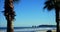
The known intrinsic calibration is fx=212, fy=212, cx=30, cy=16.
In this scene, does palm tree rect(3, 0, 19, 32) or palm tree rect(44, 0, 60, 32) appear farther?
palm tree rect(44, 0, 60, 32)

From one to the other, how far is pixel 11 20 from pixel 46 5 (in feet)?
25.1

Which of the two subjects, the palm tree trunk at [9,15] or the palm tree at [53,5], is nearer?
the palm tree trunk at [9,15]

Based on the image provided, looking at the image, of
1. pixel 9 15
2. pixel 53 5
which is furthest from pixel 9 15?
pixel 53 5

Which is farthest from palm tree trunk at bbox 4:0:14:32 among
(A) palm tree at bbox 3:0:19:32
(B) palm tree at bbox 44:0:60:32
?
(B) palm tree at bbox 44:0:60:32

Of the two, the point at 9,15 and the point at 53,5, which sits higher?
the point at 53,5

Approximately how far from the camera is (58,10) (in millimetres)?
20891

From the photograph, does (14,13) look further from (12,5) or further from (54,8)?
(54,8)

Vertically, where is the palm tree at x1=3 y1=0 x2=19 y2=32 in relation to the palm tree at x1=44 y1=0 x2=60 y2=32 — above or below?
below

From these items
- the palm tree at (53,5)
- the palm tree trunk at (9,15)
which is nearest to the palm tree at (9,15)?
the palm tree trunk at (9,15)

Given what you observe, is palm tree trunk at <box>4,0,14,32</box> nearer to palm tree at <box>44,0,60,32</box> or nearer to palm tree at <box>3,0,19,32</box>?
palm tree at <box>3,0,19,32</box>

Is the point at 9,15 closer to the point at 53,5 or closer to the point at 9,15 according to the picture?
the point at 9,15

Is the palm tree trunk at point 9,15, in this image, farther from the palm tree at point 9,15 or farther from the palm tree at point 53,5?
the palm tree at point 53,5

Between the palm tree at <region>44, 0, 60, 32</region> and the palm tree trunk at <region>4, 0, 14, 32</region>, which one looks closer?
the palm tree trunk at <region>4, 0, 14, 32</region>

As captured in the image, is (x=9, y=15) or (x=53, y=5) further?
(x=53, y=5)
